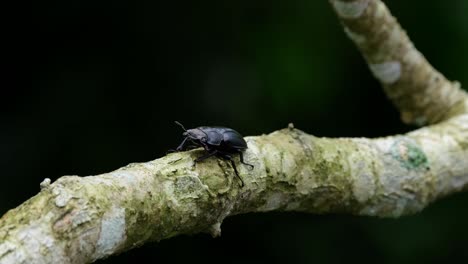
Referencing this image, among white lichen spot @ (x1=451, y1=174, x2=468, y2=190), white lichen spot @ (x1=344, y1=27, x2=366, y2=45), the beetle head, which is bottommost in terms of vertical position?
white lichen spot @ (x1=451, y1=174, x2=468, y2=190)

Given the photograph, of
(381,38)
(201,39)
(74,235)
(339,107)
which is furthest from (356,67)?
(74,235)

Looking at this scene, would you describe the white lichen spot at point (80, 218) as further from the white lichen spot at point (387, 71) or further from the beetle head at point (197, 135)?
the white lichen spot at point (387, 71)

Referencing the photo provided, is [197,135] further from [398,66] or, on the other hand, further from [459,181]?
[398,66]

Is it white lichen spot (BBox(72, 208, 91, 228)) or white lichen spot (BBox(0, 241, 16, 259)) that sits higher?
white lichen spot (BBox(0, 241, 16, 259))

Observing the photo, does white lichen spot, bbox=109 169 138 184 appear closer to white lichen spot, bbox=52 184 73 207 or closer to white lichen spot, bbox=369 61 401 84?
white lichen spot, bbox=52 184 73 207

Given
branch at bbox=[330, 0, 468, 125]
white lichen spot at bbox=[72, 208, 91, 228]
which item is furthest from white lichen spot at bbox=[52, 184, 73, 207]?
branch at bbox=[330, 0, 468, 125]

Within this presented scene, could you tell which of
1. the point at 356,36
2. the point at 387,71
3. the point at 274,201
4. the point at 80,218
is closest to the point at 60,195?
the point at 80,218

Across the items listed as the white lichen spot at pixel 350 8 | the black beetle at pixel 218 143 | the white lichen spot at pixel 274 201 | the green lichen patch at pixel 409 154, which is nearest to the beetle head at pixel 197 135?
the black beetle at pixel 218 143
